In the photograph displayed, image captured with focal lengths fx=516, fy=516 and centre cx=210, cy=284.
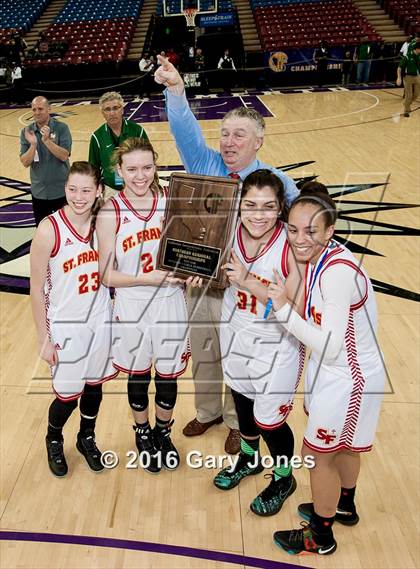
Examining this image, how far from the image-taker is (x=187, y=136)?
2.76 metres

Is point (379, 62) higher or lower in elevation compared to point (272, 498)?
higher

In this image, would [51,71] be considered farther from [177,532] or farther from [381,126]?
[177,532]

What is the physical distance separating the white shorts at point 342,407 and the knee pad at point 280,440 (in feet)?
1.01

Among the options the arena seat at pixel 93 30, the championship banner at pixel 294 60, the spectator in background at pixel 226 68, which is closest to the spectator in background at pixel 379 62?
the championship banner at pixel 294 60

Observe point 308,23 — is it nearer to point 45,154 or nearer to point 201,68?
point 201,68

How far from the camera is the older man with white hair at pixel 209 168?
2.51 metres

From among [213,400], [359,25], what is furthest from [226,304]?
[359,25]

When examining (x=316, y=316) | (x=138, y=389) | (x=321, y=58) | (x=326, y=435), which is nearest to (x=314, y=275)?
(x=316, y=316)

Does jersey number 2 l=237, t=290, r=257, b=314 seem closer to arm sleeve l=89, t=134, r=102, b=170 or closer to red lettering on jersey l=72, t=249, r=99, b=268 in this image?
red lettering on jersey l=72, t=249, r=99, b=268

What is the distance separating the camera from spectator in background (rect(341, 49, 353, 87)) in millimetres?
18422

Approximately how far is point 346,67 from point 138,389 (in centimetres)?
1854

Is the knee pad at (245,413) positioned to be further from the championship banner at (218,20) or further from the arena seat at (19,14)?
the arena seat at (19,14)

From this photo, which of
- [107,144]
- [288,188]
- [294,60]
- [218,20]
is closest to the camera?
[288,188]

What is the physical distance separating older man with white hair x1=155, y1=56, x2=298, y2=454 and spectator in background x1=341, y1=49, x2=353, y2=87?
17.8 m
